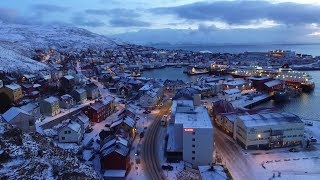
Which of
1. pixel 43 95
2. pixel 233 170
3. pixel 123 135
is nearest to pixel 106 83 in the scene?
pixel 43 95

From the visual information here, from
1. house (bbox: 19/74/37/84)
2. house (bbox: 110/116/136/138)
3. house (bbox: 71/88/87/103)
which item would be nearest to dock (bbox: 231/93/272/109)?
house (bbox: 110/116/136/138)

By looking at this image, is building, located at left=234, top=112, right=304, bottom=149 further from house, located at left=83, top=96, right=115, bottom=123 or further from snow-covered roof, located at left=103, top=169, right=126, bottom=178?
house, located at left=83, top=96, right=115, bottom=123

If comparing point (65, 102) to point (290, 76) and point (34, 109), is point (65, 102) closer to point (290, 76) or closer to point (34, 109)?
point (34, 109)

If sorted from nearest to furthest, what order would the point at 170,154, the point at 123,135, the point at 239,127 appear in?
the point at 170,154, the point at 123,135, the point at 239,127

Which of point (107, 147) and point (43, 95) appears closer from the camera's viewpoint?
point (107, 147)

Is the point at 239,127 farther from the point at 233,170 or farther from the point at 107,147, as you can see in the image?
the point at 107,147

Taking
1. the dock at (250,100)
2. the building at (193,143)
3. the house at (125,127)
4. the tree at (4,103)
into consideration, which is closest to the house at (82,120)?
the house at (125,127)
